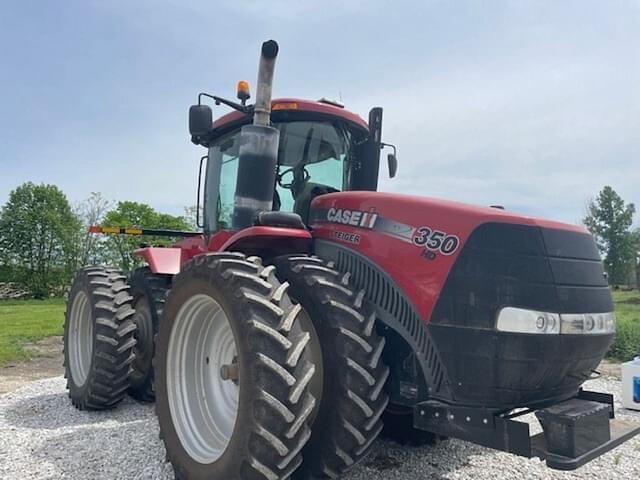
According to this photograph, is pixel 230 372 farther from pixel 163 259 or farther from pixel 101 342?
pixel 163 259

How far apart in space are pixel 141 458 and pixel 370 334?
214 centimetres

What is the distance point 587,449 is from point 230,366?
1909 millimetres

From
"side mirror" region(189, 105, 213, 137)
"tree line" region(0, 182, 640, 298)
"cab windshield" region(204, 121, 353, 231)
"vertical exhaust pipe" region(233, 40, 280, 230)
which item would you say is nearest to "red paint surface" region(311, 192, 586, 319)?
"vertical exhaust pipe" region(233, 40, 280, 230)

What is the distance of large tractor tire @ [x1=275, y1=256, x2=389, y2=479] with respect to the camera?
2.79 m

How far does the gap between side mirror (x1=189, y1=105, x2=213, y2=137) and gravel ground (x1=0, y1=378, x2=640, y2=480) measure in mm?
2485

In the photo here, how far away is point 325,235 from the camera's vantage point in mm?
3553

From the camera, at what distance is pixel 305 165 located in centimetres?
438

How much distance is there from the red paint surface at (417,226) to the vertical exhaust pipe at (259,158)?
2.50 feet

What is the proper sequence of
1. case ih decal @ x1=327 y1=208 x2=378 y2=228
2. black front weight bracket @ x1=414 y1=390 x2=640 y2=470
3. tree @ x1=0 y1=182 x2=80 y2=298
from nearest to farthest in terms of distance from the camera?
black front weight bracket @ x1=414 y1=390 x2=640 y2=470 < case ih decal @ x1=327 y1=208 x2=378 y2=228 < tree @ x1=0 y1=182 x2=80 y2=298

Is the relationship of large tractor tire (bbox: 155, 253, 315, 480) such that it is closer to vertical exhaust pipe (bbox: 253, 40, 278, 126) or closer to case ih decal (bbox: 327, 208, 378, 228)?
case ih decal (bbox: 327, 208, 378, 228)

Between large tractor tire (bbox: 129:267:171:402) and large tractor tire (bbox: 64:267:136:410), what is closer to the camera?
large tractor tire (bbox: 64:267:136:410)

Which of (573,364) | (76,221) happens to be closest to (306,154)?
(573,364)

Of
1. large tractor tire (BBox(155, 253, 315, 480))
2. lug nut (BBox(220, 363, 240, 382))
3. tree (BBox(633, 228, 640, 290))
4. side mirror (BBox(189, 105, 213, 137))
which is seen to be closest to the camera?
large tractor tire (BBox(155, 253, 315, 480))

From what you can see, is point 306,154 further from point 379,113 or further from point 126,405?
point 126,405
